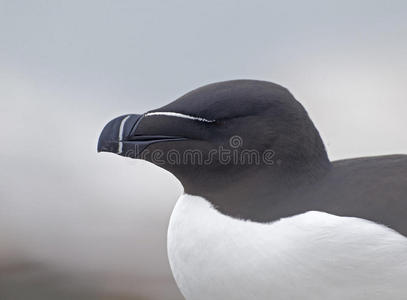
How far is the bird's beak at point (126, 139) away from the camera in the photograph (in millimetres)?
2160

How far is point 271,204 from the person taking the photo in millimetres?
2107

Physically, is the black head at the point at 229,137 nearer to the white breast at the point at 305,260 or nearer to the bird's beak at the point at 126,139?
the bird's beak at the point at 126,139

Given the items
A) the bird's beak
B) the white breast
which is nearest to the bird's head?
the bird's beak

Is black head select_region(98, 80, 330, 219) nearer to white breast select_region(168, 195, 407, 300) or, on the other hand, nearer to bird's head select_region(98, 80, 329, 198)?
bird's head select_region(98, 80, 329, 198)

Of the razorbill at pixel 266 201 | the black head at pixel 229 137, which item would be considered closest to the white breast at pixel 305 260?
the razorbill at pixel 266 201

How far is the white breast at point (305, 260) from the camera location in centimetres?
198

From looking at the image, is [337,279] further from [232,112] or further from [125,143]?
[125,143]

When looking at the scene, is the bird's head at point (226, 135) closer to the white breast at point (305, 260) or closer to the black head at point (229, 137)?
the black head at point (229, 137)

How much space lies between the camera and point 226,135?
7.09 ft

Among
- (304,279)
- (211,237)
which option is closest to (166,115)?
(211,237)

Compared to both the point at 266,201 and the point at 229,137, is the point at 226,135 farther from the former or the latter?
the point at 266,201

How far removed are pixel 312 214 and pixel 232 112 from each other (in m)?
0.31

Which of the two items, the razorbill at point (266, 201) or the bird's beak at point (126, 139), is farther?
the bird's beak at point (126, 139)

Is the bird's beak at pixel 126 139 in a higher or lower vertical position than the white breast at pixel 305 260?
higher
